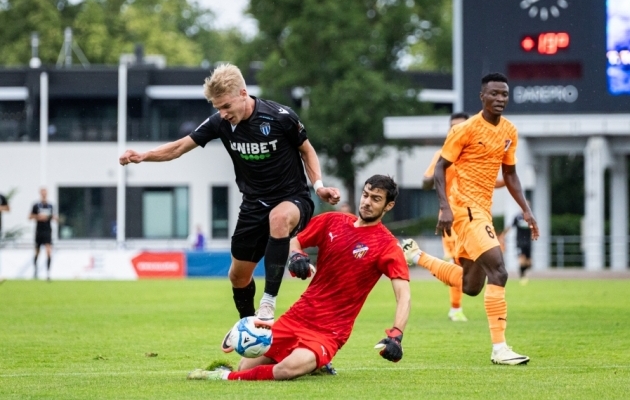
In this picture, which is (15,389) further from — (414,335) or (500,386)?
(414,335)

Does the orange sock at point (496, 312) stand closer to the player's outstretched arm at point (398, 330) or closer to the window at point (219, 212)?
the player's outstretched arm at point (398, 330)

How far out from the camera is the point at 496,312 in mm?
10391

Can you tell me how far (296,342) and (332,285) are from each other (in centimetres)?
47

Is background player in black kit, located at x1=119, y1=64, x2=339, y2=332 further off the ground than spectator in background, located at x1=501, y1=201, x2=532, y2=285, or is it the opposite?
background player in black kit, located at x1=119, y1=64, x2=339, y2=332

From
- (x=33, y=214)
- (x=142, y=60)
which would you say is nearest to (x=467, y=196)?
(x=33, y=214)

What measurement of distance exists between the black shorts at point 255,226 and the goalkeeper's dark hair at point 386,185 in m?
1.18

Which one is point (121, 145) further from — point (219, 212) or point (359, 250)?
point (359, 250)

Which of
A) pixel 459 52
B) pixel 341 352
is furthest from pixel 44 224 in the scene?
pixel 341 352

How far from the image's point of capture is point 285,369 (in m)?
8.68

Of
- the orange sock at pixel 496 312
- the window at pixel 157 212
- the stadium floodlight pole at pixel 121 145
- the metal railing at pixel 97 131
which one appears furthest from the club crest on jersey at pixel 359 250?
the window at pixel 157 212

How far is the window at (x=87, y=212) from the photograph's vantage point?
51.7 metres

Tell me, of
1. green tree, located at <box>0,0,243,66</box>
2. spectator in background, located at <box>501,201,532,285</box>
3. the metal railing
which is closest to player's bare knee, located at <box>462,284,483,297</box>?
spectator in background, located at <box>501,201,532,285</box>

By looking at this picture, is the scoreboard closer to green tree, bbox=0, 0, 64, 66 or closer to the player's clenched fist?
the player's clenched fist

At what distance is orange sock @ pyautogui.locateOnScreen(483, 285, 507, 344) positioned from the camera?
10.3m
